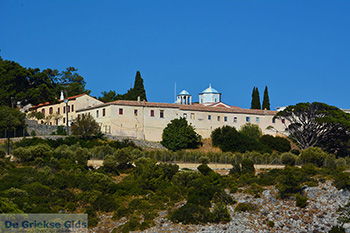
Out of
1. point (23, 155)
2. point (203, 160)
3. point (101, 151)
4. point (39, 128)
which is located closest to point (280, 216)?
point (203, 160)

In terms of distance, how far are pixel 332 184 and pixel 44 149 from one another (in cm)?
2201

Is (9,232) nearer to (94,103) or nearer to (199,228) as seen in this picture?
(199,228)

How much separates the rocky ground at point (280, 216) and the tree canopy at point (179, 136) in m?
26.1

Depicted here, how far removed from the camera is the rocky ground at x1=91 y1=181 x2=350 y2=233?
1563 inches

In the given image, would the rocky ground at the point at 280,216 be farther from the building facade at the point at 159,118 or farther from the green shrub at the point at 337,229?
the building facade at the point at 159,118

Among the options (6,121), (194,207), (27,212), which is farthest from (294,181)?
(6,121)

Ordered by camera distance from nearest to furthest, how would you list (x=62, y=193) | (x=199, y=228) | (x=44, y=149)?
(x=199, y=228), (x=62, y=193), (x=44, y=149)

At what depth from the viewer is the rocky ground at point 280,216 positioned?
1563 inches

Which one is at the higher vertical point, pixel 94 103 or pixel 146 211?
pixel 94 103

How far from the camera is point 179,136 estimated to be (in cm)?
7162

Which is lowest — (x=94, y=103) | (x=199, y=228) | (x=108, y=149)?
(x=199, y=228)

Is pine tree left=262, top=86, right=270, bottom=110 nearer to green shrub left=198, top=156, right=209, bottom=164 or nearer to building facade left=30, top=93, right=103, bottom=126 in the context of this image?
building facade left=30, top=93, right=103, bottom=126

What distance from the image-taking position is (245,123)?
80.3 metres

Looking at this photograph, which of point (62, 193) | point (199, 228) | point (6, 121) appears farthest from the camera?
point (6, 121)
